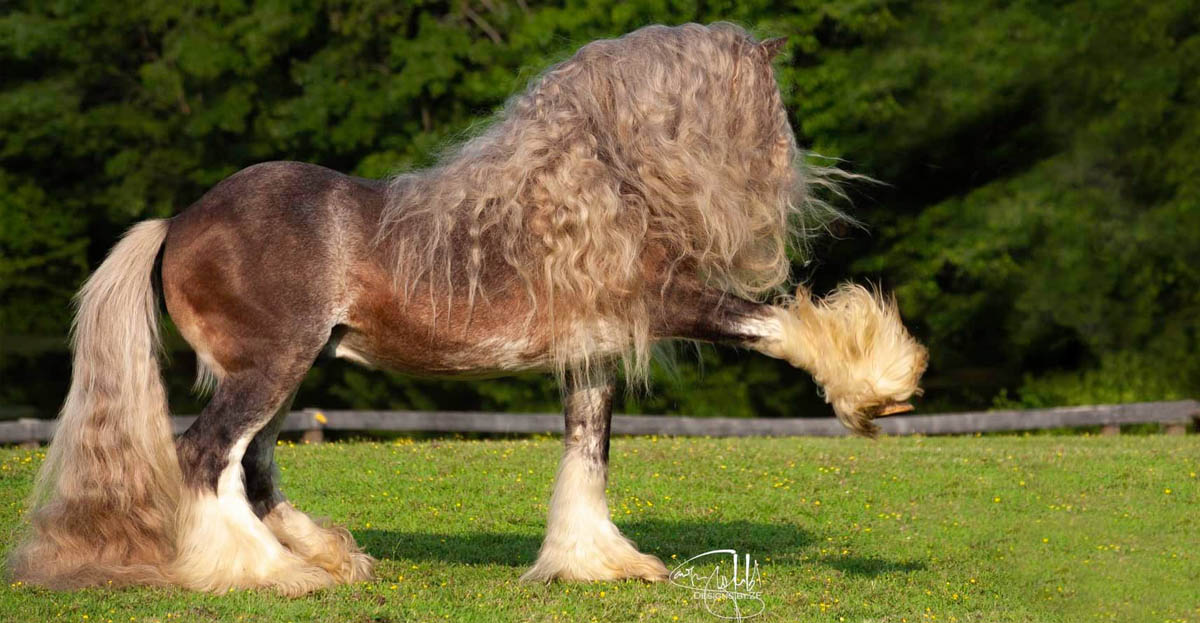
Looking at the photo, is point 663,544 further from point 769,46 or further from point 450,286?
point 769,46

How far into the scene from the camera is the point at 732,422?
1534cm

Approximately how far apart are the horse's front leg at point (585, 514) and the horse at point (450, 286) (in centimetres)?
25

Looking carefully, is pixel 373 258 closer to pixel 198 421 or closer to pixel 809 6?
pixel 198 421

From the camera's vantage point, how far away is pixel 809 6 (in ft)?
77.1

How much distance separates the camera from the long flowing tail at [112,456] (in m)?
6.30

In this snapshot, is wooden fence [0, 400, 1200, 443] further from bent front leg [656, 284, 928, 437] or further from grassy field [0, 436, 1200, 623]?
bent front leg [656, 284, 928, 437]

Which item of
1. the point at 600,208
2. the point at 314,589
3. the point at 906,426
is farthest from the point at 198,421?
the point at 906,426

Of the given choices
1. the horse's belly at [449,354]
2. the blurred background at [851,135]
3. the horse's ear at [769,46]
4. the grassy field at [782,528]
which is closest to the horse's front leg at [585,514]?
the grassy field at [782,528]

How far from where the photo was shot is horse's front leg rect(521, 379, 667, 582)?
656 centimetres

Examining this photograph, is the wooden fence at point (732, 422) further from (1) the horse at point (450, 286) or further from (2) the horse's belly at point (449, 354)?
(2) the horse's belly at point (449, 354)

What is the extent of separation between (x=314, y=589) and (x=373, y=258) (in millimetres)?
1590

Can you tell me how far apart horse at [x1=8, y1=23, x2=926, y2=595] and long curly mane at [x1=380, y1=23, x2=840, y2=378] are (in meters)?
0.01

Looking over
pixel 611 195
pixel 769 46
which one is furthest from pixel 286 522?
pixel 769 46

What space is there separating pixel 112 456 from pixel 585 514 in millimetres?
2267
